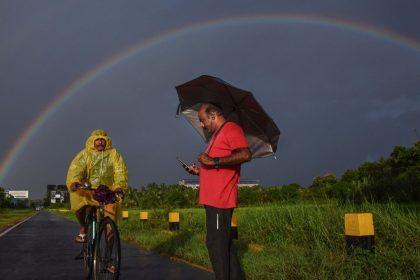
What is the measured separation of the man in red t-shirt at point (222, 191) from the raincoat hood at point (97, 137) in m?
2.45

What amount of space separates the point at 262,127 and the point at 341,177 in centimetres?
7866

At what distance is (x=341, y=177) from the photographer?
267 ft

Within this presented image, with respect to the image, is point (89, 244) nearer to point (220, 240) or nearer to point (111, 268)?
point (111, 268)

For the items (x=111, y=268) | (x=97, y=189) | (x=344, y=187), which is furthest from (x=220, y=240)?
(x=344, y=187)

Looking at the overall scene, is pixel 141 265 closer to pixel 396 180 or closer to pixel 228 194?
pixel 228 194

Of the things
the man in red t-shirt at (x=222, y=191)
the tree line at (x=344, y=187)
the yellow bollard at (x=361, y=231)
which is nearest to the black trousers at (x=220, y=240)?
the man in red t-shirt at (x=222, y=191)

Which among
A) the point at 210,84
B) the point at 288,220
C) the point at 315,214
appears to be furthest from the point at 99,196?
the point at 288,220

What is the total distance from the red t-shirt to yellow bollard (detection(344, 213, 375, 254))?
249 cm

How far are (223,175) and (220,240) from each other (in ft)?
1.87

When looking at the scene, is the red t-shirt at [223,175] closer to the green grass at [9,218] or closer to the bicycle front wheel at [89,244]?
the bicycle front wheel at [89,244]

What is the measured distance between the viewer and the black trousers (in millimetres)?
4492

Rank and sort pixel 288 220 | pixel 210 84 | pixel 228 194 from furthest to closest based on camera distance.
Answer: pixel 288 220 < pixel 210 84 < pixel 228 194

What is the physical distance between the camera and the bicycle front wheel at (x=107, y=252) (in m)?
5.46

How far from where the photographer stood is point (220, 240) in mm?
4492
